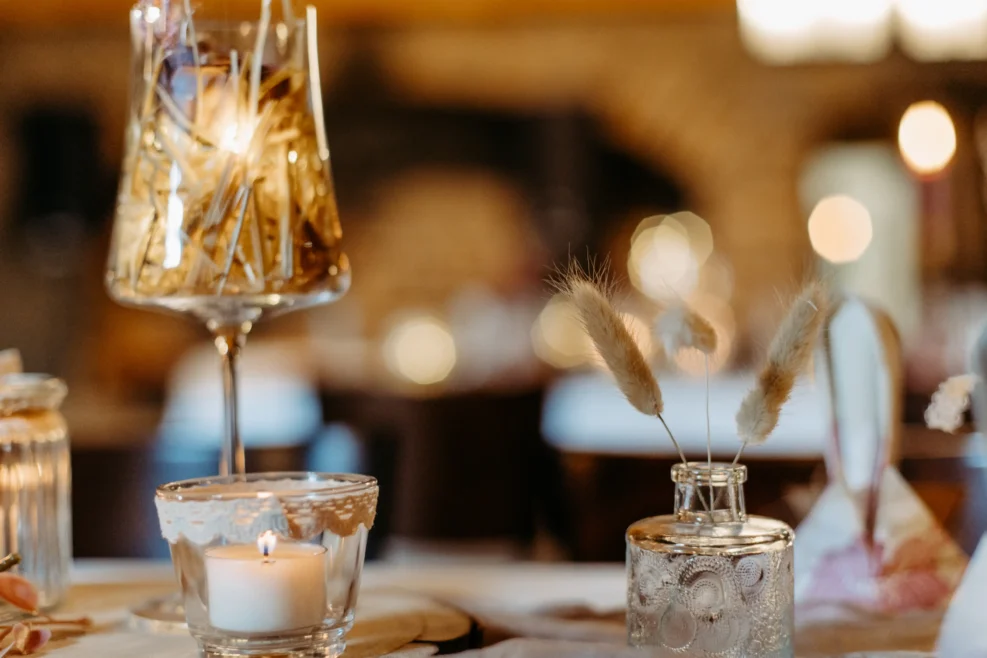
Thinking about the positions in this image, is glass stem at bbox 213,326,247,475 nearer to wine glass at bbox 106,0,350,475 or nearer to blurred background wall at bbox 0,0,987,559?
wine glass at bbox 106,0,350,475

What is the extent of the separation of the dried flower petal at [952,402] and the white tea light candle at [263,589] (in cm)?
39

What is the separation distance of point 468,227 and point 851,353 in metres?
4.60

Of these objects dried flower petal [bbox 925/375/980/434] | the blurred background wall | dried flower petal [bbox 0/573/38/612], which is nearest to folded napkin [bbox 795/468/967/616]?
dried flower petal [bbox 925/375/980/434]

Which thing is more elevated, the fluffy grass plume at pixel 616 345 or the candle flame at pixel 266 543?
the fluffy grass plume at pixel 616 345

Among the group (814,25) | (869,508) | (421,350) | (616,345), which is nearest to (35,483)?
(616,345)

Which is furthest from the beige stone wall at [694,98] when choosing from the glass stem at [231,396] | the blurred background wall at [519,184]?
the glass stem at [231,396]

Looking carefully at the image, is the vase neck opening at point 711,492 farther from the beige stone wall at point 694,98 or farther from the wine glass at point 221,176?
the beige stone wall at point 694,98

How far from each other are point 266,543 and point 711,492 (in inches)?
10.6

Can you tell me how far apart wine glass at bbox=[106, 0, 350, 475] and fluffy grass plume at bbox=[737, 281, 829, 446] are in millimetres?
336

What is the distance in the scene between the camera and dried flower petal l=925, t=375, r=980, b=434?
68cm

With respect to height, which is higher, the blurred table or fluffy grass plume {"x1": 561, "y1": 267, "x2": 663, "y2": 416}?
fluffy grass plume {"x1": 561, "y1": 267, "x2": 663, "y2": 416}

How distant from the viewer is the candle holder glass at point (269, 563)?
0.66 meters

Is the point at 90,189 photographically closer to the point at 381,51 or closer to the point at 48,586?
the point at 381,51

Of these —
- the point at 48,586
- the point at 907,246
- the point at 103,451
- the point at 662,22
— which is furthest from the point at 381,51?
the point at 48,586
